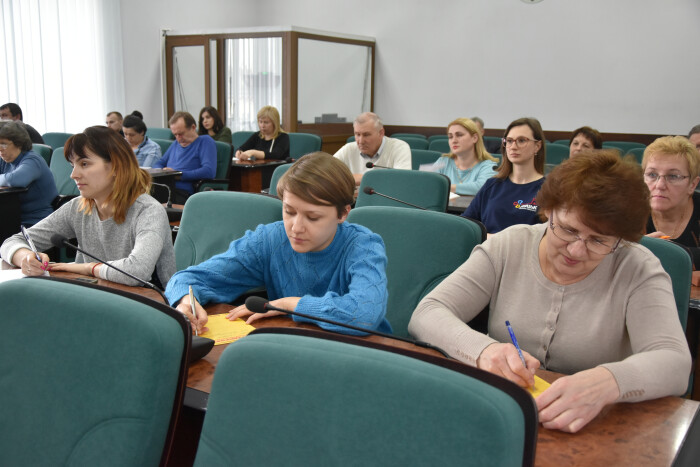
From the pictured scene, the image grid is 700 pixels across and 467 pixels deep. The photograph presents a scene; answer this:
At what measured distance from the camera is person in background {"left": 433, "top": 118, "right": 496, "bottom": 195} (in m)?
4.11

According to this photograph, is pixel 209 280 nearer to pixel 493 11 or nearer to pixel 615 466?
pixel 615 466

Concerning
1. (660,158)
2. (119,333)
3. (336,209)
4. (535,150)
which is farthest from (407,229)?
(535,150)

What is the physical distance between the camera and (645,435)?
1.01 meters

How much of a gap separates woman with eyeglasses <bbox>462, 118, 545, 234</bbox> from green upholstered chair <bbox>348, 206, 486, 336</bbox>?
113cm

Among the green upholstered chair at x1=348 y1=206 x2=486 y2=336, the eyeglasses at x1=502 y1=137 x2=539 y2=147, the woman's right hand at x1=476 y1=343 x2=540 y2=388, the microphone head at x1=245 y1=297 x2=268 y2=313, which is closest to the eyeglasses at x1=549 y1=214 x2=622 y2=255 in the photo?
the woman's right hand at x1=476 y1=343 x2=540 y2=388

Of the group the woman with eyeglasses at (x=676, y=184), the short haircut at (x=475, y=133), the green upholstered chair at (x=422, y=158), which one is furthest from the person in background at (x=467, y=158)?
the woman with eyeglasses at (x=676, y=184)

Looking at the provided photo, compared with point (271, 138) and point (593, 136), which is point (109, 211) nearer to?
point (593, 136)

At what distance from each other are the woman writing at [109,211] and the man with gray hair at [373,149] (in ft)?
7.77

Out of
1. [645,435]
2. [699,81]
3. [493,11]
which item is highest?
[493,11]

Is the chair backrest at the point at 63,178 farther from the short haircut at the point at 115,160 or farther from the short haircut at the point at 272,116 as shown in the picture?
the short haircut at the point at 115,160

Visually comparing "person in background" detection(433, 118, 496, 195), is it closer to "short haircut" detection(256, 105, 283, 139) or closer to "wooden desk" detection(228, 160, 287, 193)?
"wooden desk" detection(228, 160, 287, 193)

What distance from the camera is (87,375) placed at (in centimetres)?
92

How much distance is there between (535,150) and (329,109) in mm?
5837

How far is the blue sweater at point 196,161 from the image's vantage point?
16.7ft
